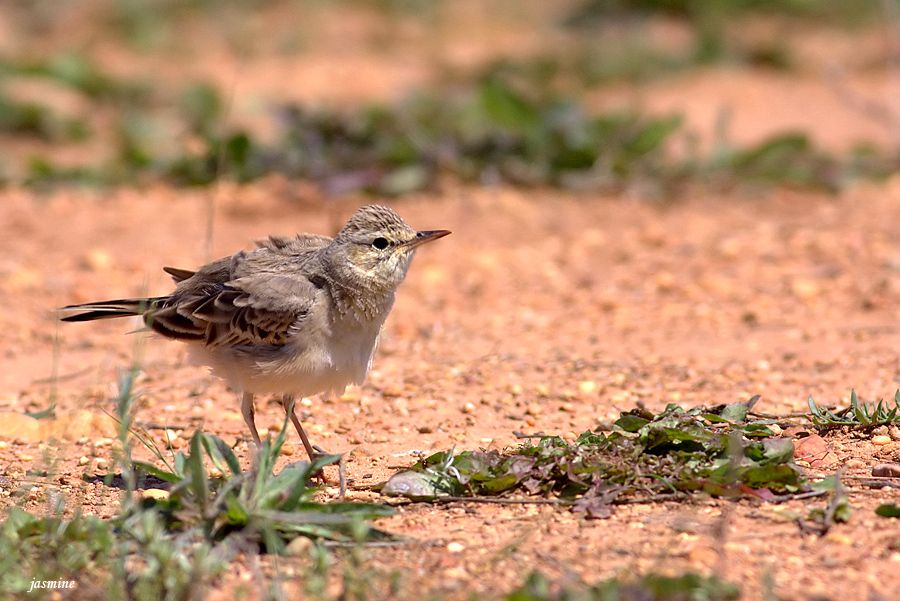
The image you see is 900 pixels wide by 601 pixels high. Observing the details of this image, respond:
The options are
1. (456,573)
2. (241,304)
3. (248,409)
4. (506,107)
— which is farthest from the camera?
(506,107)

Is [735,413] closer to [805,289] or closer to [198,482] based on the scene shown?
[198,482]

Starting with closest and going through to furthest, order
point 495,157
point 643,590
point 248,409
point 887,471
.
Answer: point 643,590
point 887,471
point 248,409
point 495,157

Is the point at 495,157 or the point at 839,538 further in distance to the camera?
the point at 495,157

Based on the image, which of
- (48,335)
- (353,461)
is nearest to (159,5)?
(48,335)

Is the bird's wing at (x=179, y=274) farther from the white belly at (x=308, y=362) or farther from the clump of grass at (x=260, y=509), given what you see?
the clump of grass at (x=260, y=509)

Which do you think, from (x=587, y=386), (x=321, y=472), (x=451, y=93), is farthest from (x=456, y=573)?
(x=451, y=93)

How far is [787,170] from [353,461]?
5.51 m

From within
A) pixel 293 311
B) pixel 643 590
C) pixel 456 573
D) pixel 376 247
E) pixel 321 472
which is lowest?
pixel 321 472

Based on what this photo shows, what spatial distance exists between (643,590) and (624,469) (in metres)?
0.90

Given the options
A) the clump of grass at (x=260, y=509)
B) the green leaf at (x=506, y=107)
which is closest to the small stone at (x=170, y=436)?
the clump of grass at (x=260, y=509)

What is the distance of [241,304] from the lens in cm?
495

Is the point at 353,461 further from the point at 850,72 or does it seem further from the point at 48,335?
the point at 850,72

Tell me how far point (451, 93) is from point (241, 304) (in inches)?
252

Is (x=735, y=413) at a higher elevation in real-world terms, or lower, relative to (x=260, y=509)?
higher
